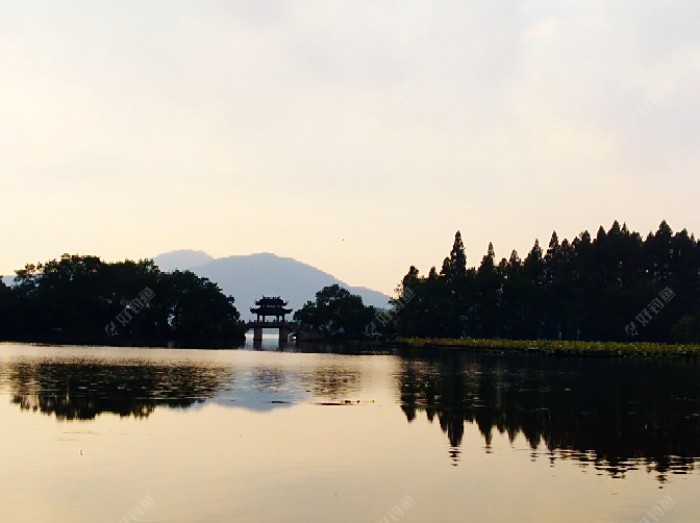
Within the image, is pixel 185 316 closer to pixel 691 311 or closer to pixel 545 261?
pixel 545 261

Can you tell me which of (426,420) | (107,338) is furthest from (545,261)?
(426,420)

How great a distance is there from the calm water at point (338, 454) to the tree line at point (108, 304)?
7446 centimetres

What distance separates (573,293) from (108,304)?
66.0 metres

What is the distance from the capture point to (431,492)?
1426 centimetres

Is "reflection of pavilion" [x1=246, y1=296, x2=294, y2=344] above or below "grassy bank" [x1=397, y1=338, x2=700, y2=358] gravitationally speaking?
above

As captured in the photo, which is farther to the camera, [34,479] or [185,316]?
[185,316]

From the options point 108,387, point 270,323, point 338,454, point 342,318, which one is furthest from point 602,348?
point 270,323

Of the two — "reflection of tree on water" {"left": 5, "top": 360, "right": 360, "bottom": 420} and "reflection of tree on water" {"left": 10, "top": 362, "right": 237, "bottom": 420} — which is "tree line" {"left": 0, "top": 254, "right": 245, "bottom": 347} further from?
"reflection of tree on water" {"left": 10, "top": 362, "right": 237, "bottom": 420}

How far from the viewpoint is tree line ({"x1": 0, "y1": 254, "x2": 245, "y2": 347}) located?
344ft

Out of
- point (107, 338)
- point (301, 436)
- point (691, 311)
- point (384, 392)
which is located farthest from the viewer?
point (691, 311)

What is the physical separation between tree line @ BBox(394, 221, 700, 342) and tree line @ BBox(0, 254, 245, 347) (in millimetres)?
30114

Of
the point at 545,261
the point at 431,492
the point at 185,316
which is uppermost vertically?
the point at 545,261

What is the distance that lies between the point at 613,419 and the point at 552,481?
10500mm

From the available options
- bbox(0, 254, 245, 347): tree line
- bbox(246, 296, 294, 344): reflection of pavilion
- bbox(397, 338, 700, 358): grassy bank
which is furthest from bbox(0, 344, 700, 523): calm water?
bbox(246, 296, 294, 344): reflection of pavilion
